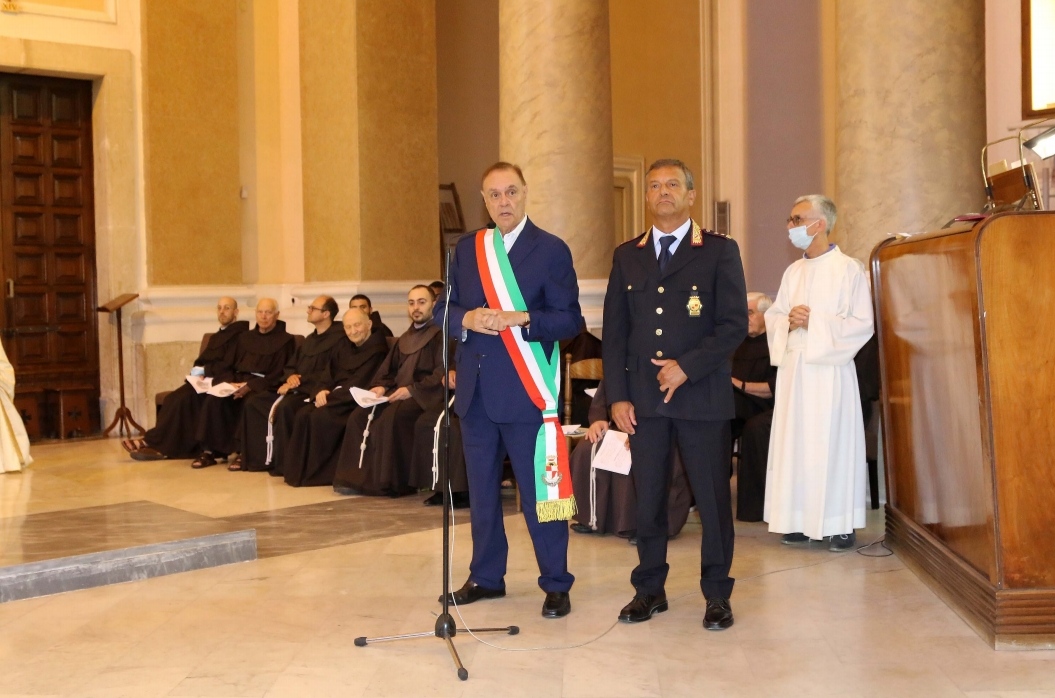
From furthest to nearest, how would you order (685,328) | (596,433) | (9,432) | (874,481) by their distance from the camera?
(9,432), (874,481), (596,433), (685,328)

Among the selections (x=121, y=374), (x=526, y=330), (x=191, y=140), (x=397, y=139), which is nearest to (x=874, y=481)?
(x=526, y=330)

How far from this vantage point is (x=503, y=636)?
14.3 ft

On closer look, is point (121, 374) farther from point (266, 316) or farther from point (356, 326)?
point (356, 326)

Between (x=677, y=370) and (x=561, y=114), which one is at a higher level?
(x=561, y=114)

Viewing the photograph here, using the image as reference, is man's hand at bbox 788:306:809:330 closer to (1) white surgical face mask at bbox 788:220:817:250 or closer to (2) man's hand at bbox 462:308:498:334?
(1) white surgical face mask at bbox 788:220:817:250

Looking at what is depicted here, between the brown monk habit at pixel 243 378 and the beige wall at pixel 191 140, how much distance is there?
2.26m

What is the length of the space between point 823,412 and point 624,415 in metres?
1.63

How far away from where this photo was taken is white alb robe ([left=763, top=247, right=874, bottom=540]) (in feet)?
18.7

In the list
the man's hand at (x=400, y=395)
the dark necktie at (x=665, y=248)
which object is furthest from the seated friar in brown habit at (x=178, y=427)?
the dark necktie at (x=665, y=248)

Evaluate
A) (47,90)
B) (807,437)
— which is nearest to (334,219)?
(47,90)

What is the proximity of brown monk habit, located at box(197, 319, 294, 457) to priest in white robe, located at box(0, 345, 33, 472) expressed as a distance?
1307 millimetres

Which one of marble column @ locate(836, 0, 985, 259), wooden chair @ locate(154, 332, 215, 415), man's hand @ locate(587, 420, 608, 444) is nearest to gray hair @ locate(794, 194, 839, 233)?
marble column @ locate(836, 0, 985, 259)

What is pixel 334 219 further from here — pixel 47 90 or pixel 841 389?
pixel 841 389

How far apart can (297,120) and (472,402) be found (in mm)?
7504
